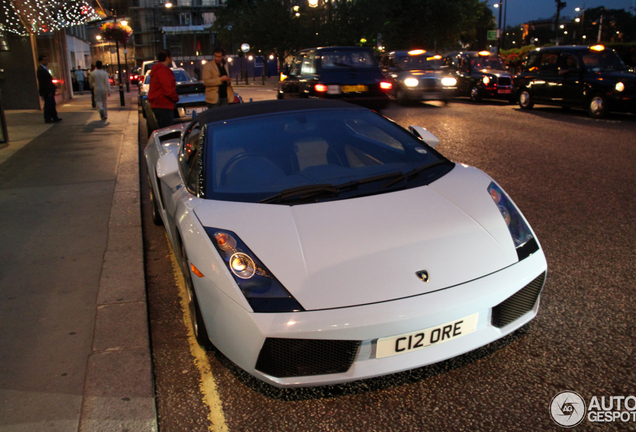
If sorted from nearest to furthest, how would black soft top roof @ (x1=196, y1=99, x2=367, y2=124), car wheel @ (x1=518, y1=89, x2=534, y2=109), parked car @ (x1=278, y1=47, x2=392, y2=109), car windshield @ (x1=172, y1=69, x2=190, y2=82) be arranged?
black soft top roof @ (x1=196, y1=99, x2=367, y2=124) → parked car @ (x1=278, y1=47, x2=392, y2=109) → car wheel @ (x1=518, y1=89, x2=534, y2=109) → car windshield @ (x1=172, y1=69, x2=190, y2=82)

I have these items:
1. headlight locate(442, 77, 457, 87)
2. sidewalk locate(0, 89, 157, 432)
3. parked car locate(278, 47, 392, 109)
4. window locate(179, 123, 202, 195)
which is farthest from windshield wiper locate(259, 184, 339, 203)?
headlight locate(442, 77, 457, 87)

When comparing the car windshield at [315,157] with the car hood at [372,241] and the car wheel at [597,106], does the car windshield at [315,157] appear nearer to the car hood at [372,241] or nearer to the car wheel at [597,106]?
the car hood at [372,241]

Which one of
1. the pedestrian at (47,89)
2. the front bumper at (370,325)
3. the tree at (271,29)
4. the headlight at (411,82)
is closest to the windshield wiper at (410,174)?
the front bumper at (370,325)

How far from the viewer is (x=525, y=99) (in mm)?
16938

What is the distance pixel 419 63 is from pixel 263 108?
17043mm

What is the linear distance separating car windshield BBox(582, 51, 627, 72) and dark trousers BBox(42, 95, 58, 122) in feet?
48.6

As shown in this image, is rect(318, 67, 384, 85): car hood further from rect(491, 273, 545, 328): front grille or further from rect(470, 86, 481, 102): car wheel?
rect(491, 273, 545, 328): front grille

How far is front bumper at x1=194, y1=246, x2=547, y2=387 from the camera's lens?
7.57 ft

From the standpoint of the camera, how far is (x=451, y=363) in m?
2.85

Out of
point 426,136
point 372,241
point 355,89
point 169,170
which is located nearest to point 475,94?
point 355,89

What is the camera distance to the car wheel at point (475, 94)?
65.4ft

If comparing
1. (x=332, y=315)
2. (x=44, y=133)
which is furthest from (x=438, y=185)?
(x=44, y=133)

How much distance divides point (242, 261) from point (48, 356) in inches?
56.0

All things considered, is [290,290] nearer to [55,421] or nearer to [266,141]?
[55,421]
